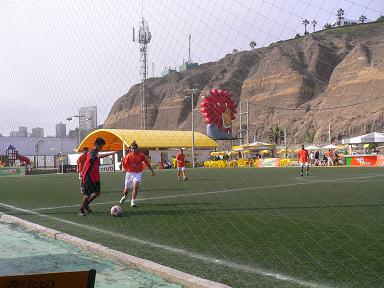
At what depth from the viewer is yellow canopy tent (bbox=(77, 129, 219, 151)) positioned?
5353cm

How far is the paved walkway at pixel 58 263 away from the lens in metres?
4.93

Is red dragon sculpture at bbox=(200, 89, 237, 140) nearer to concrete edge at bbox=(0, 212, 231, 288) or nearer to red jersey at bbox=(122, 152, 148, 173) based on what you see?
red jersey at bbox=(122, 152, 148, 173)

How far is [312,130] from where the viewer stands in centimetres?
9494

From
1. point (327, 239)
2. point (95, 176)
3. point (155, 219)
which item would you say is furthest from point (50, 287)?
point (95, 176)

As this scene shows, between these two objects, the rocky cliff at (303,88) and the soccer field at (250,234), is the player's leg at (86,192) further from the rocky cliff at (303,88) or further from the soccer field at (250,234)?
the rocky cliff at (303,88)

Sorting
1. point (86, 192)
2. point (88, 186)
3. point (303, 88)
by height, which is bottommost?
point (86, 192)

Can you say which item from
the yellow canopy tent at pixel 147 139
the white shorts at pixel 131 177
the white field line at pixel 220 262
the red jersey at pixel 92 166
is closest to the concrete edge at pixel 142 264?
the white field line at pixel 220 262

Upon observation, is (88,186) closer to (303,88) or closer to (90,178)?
(90,178)

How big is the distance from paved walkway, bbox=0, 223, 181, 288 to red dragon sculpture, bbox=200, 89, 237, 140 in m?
55.8

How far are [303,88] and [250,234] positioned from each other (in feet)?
343

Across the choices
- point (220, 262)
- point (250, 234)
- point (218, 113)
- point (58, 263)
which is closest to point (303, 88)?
point (218, 113)

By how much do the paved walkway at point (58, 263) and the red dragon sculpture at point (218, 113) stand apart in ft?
183

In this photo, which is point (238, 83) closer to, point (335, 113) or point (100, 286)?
point (335, 113)

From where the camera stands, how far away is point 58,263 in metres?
5.76
